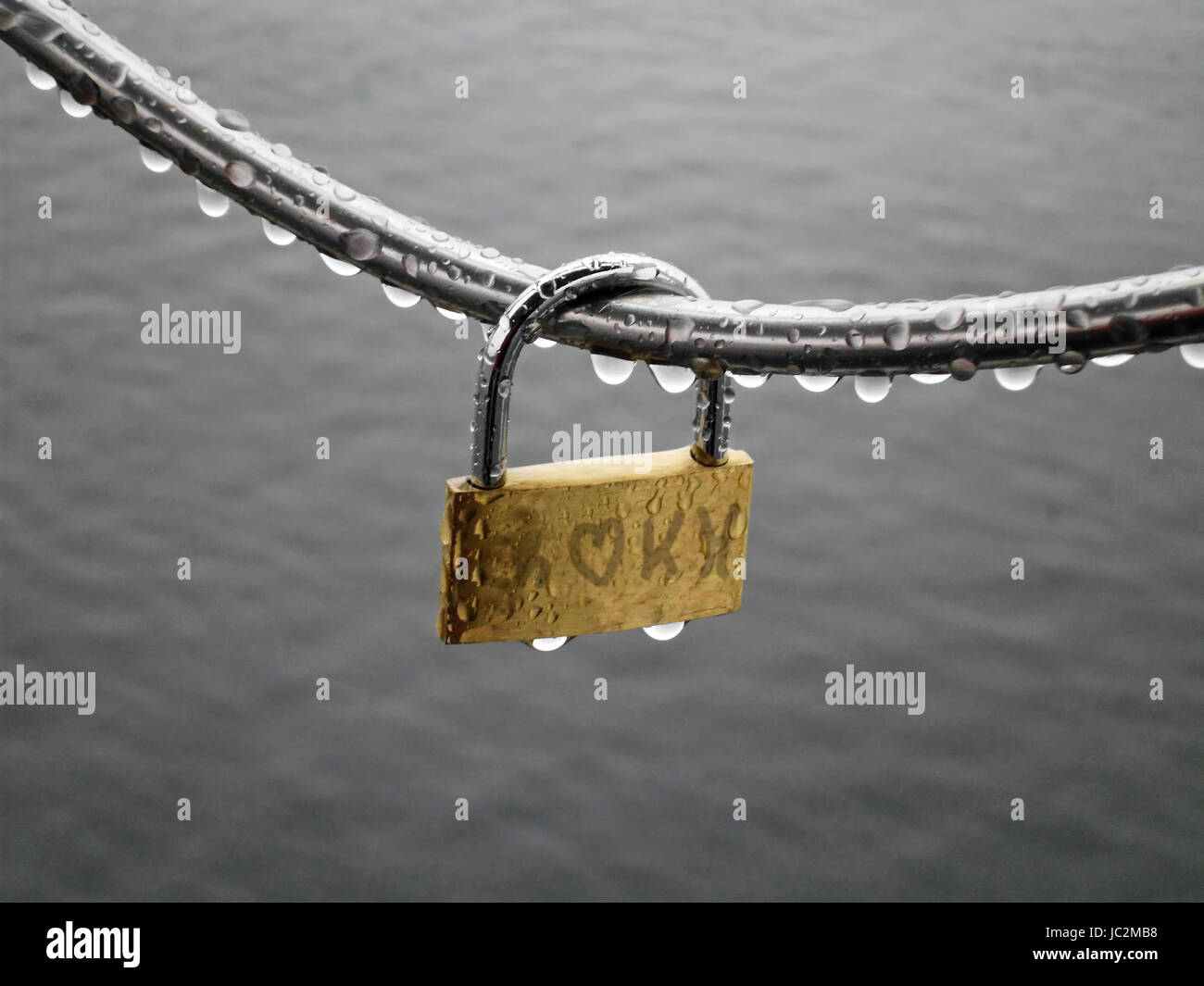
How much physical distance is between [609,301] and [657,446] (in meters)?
1.63

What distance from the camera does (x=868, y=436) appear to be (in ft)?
6.18

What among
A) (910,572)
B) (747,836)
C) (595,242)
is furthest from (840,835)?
(595,242)

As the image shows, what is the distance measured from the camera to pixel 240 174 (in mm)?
290

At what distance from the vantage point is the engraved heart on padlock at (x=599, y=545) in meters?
0.33

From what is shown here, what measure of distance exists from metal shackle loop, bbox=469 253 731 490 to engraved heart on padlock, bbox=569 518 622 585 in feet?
0.10

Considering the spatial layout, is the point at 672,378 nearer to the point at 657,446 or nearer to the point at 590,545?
the point at 590,545

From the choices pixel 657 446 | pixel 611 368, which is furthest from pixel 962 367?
pixel 657 446

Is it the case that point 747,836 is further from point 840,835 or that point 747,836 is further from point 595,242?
point 595,242

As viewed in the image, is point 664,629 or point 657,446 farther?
point 657,446

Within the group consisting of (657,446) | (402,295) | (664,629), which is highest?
(657,446)

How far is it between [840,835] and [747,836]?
0.17 m

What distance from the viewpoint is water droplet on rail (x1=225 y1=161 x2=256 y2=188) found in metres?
0.29

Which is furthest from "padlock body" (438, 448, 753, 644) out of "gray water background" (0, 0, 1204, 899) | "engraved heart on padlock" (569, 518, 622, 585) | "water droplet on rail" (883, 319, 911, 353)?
"gray water background" (0, 0, 1204, 899)

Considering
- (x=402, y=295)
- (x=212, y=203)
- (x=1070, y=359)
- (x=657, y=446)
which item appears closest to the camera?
(x=1070, y=359)
